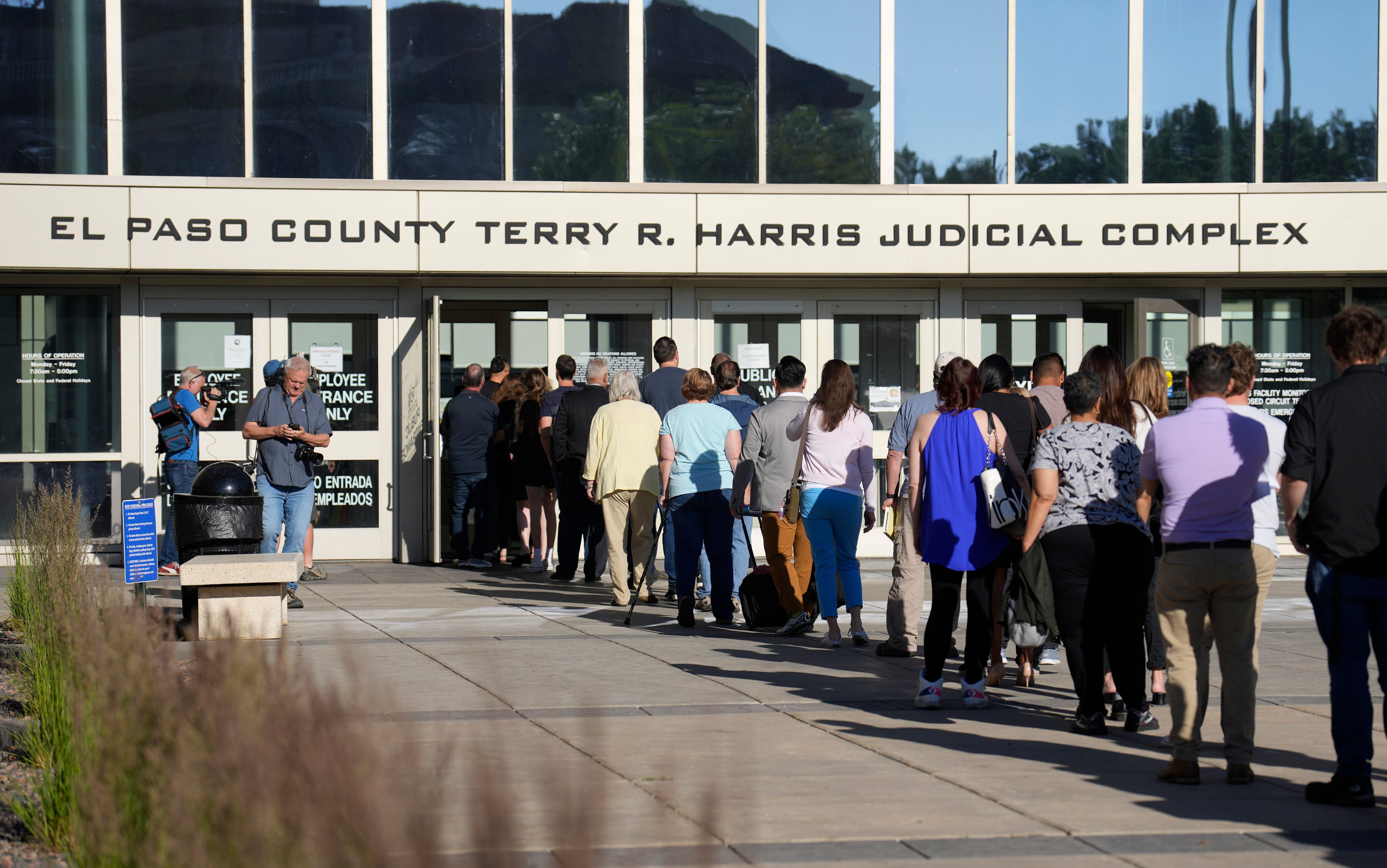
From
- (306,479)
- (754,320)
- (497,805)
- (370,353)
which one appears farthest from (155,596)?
(497,805)

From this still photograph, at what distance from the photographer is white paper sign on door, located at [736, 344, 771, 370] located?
1484 centimetres

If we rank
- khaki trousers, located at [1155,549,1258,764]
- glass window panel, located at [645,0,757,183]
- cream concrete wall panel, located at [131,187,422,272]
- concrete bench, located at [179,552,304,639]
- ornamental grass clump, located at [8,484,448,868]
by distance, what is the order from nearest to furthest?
ornamental grass clump, located at [8,484,448,868]
khaki trousers, located at [1155,549,1258,764]
concrete bench, located at [179,552,304,639]
cream concrete wall panel, located at [131,187,422,272]
glass window panel, located at [645,0,757,183]

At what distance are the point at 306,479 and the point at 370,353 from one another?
11.0 ft

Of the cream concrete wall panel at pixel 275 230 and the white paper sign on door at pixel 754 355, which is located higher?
the cream concrete wall panel at pixel 275 230

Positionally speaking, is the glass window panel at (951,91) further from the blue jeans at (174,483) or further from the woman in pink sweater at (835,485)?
the blue jeans at (174,483)

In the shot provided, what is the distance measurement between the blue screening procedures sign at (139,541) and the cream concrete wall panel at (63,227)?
6.21m

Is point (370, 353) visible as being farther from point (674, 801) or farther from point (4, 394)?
point (674, 801)

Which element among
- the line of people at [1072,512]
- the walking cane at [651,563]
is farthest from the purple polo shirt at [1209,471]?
the walking cane at [651,563]

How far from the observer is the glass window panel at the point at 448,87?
1455 centimetres

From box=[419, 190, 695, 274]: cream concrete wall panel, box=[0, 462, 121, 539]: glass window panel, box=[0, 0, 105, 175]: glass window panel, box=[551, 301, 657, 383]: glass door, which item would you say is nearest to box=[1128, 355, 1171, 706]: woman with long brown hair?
box=[419, 190, 695, 274]: cream concrete wall panel

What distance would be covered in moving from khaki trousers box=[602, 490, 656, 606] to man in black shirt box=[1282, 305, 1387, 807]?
20.6 feet

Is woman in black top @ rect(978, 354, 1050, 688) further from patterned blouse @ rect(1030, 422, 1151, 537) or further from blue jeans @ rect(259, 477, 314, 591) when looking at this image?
blue jeans @ rect(259, 477, 314, 591)

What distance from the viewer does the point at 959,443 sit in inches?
284

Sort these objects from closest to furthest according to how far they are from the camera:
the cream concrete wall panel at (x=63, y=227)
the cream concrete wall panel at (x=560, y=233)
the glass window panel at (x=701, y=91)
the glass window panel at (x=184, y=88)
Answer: the cream concrete wall panel at (x=63, y=227), the cream concrete wall panel at (x=560, y=233), the glass window panel at (x=184, y=88), the glass window panel at (x=701, y=91)
